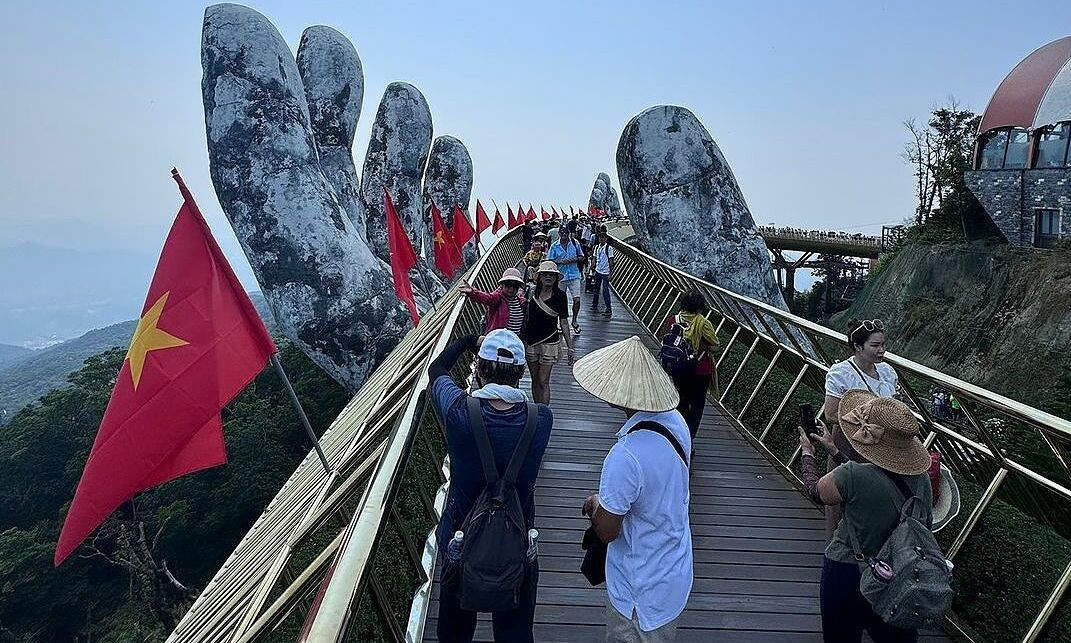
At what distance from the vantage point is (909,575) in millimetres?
2160

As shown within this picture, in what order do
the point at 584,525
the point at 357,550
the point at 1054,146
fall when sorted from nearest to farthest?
1. the point at 357,550
2. the point at 584,525
3. the point at 1054,146

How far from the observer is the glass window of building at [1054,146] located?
788 inches

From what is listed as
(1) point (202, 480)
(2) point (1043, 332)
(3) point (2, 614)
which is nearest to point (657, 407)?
(2) point (1043, 332)

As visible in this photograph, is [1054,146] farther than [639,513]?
Yes

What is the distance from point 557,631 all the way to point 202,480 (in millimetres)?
22157

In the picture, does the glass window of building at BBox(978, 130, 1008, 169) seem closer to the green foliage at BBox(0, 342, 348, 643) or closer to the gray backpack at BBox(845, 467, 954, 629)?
the green foliage at BBox(0, 342, 348, 643)

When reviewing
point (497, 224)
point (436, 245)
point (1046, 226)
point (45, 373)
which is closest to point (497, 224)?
point (497, 224)

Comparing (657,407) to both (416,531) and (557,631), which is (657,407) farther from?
(416,531)

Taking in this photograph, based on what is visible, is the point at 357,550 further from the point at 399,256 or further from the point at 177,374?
the point at 399,256

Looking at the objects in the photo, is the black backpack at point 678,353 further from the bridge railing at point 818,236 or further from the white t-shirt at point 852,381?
the bridge railing at point 818,236

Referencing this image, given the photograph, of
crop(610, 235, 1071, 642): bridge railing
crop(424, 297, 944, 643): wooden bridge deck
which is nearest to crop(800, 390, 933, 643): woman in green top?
crop(610, 235, 1071, 642): bridge railing

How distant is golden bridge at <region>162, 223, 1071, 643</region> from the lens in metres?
2.44

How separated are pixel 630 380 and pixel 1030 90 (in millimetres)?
27420

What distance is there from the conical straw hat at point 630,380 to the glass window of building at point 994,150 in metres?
25.3
